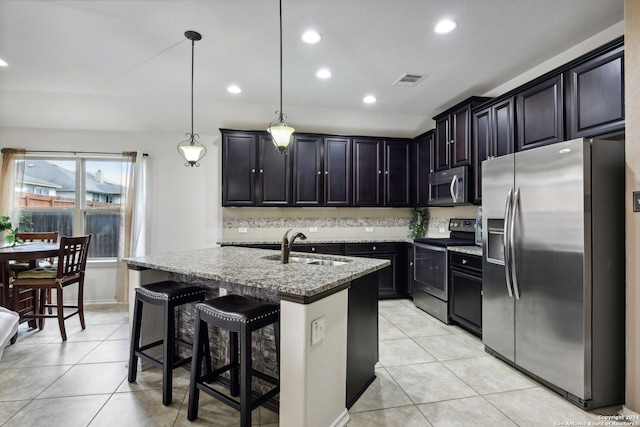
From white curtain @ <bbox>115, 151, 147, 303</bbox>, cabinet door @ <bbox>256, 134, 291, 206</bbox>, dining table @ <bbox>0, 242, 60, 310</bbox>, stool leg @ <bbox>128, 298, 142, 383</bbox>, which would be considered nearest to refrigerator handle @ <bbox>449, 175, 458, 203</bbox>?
cabinet door @ <bbox>256, 134, 291, 206</bbox>

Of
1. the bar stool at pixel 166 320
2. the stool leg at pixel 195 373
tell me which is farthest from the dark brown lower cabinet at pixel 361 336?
the bar stool at pixel 166 320

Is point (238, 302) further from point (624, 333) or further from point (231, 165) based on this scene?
point (231, 165)

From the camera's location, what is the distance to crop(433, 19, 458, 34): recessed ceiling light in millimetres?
2486

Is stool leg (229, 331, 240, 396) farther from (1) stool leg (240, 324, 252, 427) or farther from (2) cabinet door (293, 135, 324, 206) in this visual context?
(2) cabinet door (293, 135, 324, 206)

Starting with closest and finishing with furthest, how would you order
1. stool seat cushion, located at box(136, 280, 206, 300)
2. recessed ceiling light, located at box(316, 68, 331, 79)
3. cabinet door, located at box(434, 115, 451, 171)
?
stool seat cushion, located at box(136, 280, 206, 300)
recessed ceiling light, located at box(316, 68, 331, 79)
cabinet door, located at box(434, 115, 451, 171)

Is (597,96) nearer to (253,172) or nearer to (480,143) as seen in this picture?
(480,143)

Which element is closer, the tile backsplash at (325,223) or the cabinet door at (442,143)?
the cabinet door at (442,143)

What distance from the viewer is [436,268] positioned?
383cm

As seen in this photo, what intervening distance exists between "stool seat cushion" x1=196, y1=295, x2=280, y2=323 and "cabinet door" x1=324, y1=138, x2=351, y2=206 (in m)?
2.98

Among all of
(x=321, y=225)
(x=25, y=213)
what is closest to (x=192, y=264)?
(x=321, y=225)

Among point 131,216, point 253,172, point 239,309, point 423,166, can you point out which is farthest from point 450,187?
point 131,216

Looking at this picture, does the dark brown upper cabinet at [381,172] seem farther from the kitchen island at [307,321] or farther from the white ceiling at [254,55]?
the kitchen island at [307,321]

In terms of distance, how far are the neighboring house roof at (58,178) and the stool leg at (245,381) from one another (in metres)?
4.01

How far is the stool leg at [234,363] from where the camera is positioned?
84.6 inches
